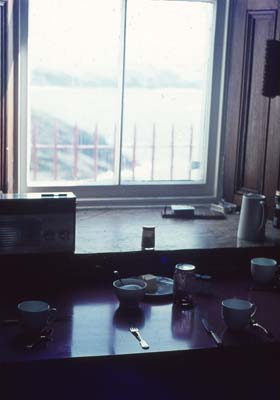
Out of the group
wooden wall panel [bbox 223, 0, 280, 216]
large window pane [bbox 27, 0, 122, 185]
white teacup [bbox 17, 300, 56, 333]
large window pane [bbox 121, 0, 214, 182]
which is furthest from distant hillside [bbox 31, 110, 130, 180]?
white teacup [bbox 17, 300, 56, 333]

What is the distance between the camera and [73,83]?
2.90m

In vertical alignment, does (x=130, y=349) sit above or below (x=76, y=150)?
below

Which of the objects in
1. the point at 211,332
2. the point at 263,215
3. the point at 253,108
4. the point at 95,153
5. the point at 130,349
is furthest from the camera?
the point at 95,153

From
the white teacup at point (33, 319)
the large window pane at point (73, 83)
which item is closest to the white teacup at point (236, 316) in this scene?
the white teacup at point (33, 319)

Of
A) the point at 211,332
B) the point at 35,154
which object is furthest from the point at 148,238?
the point at 35,154

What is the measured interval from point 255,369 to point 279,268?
56cm

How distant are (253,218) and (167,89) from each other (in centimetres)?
91

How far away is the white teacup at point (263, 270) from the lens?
7.27 feet

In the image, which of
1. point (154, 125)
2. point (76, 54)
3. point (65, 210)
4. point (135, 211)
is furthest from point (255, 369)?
point (76, 54)

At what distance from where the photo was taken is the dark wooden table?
5.30 ft

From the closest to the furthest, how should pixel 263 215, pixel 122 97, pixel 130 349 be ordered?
pixel 130 349, pixel 263 215, pixel 122 97

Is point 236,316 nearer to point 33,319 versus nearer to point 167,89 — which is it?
point 33,319

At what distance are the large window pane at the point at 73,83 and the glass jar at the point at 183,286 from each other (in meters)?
1.11

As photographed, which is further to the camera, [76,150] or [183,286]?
[76,150]
